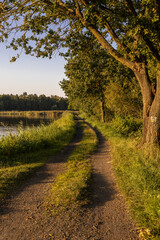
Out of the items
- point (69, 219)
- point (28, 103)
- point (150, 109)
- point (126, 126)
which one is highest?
point (28, 103)

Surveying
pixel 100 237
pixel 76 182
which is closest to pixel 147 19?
pixel 76 182

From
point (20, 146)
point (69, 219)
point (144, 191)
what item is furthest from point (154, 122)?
point (20, 146)

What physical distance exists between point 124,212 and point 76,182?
69.5 inches

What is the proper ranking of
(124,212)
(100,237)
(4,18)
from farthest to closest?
1. (4,18)
2. (124,212)
3. (100,237)

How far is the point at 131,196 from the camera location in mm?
5031

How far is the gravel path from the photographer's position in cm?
351

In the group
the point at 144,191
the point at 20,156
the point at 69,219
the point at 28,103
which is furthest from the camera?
the point at 28,103

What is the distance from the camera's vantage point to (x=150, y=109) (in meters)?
8.45

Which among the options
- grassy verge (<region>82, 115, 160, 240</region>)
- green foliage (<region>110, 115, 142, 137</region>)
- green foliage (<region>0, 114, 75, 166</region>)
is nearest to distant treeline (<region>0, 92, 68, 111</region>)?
green foliage (<region>110, 115, 142, 137</region>)

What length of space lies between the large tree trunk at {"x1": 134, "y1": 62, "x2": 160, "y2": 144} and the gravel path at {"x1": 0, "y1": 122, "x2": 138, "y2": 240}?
3.58 meters

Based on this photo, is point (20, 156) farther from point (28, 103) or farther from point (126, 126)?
point (28, 103)

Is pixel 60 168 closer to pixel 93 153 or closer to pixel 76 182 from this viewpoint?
pixel 76 182

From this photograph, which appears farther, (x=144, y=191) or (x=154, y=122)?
(x=154, y=122)

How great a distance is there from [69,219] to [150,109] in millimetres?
6256
